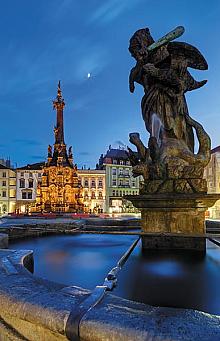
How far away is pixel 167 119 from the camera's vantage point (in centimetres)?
650

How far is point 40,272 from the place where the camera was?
12.7 ft

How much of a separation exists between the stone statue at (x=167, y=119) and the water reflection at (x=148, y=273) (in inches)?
58.4

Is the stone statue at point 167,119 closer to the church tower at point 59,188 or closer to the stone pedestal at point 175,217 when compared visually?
the stone pedestal at point 175,217

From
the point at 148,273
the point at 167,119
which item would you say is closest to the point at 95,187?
the point at 167,119

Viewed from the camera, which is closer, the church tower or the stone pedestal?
the stone pedestal

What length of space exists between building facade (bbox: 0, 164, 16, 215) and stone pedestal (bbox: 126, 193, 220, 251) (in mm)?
72724

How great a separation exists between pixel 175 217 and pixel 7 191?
73.7m

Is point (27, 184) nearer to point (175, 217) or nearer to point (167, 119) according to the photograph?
point (167, 119)


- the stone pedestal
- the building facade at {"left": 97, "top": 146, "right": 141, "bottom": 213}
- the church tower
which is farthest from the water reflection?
the building facade at {"left": 97, "top": 146, "right": 141, "bottom": 213}

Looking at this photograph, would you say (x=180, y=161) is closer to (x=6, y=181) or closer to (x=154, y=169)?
(x=154, y=169)

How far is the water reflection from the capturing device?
2809mm

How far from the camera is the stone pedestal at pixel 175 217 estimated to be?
5.39 meters

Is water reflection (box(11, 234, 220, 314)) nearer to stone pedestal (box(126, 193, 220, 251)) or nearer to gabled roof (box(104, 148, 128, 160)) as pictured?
stone pedestal (box(126, 193, 220, 251))

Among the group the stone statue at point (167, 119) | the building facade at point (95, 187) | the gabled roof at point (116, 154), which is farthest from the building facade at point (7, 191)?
the stone statue at point (167, 119)
